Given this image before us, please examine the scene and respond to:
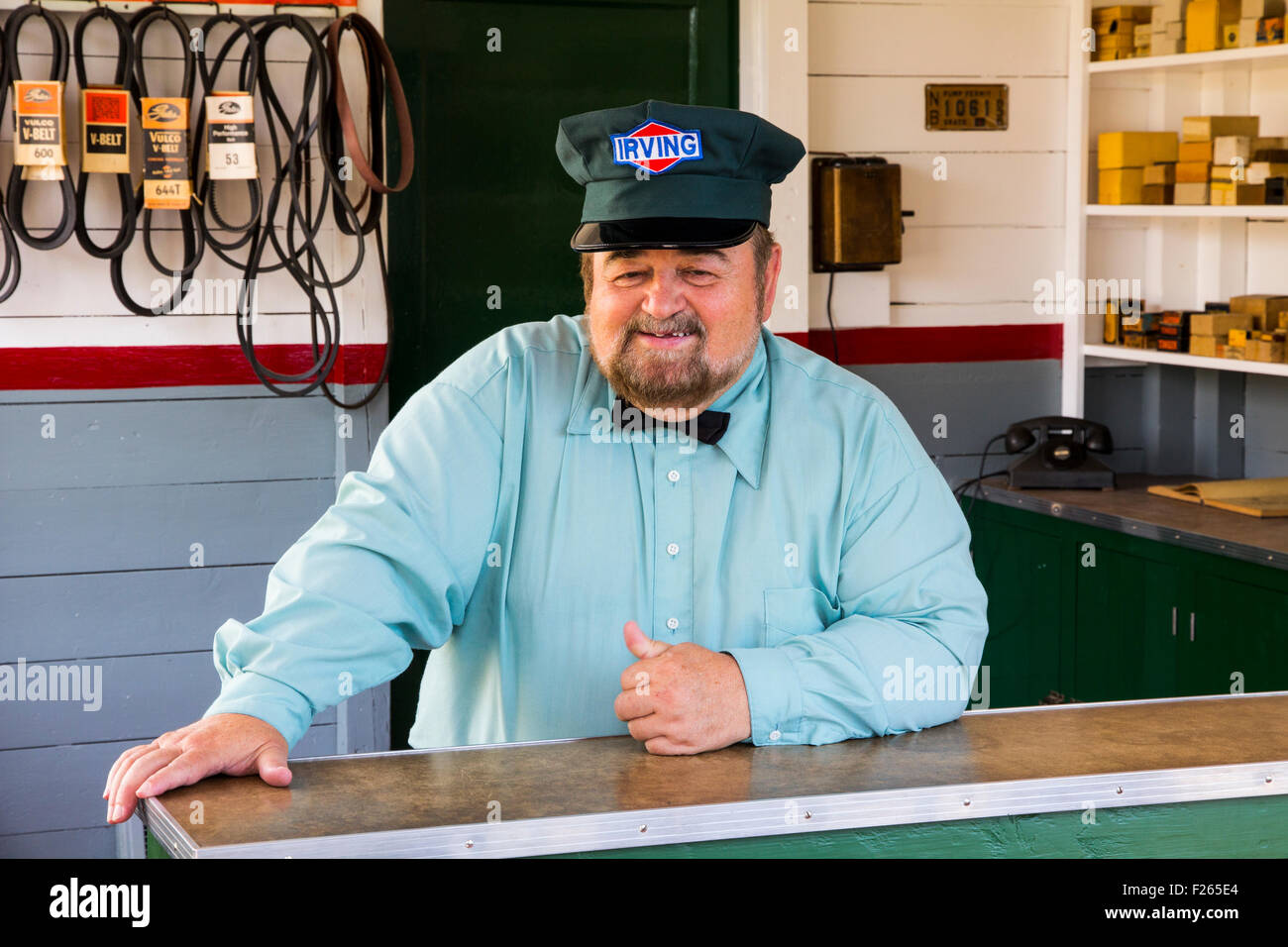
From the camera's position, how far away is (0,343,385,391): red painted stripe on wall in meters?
3.62

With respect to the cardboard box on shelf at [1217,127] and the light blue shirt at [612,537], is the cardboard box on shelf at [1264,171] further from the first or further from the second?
the light blue shirt at [612,537]

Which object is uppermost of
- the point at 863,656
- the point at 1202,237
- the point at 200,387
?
the point at 1202,237

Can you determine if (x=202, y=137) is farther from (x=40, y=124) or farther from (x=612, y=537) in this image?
(x=612, y=537)

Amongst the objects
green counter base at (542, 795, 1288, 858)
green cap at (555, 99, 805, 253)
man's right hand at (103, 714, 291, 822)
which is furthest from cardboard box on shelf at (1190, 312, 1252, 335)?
man's right hand at (103, 714, 291, 822)

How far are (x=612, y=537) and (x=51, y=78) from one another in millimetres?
2219

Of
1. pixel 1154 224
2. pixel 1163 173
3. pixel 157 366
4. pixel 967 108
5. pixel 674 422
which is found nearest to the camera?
pixel 674 422

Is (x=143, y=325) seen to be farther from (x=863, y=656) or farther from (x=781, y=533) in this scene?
(x=863, y=656)

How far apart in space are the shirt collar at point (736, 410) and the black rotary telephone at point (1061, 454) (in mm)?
2357

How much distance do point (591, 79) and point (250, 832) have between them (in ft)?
9.88

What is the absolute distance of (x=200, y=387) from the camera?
3727 millimetres

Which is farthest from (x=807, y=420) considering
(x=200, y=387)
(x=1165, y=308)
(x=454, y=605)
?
(x=1165, y=308)

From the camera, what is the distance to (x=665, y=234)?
6.64ft

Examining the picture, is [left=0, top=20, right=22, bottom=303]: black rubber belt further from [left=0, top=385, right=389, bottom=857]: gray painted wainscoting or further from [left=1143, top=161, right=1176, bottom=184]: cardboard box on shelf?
[left=1143, top=161, right=1176, bottom=184]: cardboard box on shelf

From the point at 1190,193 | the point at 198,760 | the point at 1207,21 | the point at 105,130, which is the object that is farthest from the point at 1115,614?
the point at 198,760
